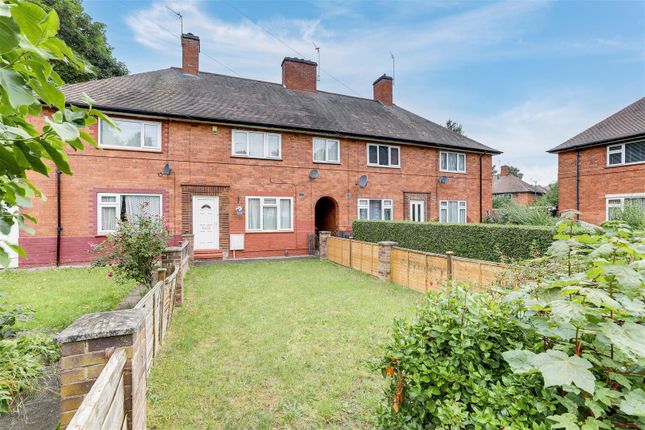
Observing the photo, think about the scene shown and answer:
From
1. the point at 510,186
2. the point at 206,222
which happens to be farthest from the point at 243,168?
the point at 510,186

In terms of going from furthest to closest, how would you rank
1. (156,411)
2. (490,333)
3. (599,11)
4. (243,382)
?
(599,11) → (243,382) → (156,411) → (490,333)

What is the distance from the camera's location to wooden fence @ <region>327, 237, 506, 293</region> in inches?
253

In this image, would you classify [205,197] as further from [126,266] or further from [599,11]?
[599,11]

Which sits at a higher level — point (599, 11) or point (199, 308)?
point (599, 11)

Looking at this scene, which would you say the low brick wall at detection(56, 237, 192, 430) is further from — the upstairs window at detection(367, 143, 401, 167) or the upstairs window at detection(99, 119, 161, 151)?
the upstairs window at detection(367, 143, 401, 167)

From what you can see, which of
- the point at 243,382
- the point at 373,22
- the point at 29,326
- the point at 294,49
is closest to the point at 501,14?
the point at 373,22

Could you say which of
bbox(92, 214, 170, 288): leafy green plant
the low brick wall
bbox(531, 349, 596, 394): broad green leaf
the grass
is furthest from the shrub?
bbox(92, 214, 170, 288): leafy green plant

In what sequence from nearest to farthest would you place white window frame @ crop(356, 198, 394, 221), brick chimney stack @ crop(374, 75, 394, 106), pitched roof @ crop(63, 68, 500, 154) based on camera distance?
pitched roof @ crop(63, 68, 500, 154)
white window frame @ crop(356, 198, 394, 221)
brick chimney stack @ crop(374, 75, 394, 106)

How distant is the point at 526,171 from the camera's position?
67.8m

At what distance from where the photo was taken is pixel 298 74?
17875 mm

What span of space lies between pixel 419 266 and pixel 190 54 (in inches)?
599

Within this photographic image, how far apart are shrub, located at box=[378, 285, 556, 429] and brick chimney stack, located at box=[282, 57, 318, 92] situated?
1772 cm

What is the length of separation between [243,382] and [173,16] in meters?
18.2

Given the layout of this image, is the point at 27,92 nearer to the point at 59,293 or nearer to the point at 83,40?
the point at 59,293
